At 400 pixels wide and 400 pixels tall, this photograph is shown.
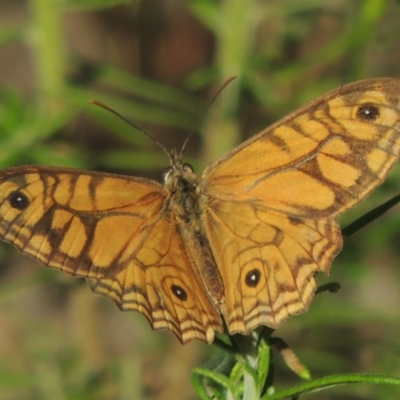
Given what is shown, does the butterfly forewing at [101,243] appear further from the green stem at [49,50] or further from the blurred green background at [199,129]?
the green stem at [49,50]

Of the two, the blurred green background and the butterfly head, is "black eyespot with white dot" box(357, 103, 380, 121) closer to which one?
the butterfly head

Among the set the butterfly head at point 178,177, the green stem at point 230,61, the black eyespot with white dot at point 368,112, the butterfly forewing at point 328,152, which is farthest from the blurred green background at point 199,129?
the black eyespot with white dot at point 368,112

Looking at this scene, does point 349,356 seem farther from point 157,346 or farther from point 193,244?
point 193,244

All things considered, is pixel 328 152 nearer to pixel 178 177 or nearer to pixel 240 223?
pixel 240 223

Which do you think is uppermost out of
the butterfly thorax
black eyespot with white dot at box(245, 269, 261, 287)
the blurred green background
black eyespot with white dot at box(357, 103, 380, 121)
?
black eyespot with white dot at box(357, 103, 380, 121)

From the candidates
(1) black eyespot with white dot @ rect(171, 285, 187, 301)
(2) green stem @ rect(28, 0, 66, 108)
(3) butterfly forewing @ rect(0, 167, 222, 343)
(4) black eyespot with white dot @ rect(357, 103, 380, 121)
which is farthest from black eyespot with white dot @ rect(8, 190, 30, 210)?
(2) green stem @ rect(28, 0, 66, 108)

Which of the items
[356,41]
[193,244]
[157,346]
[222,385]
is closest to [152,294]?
[193,244]
